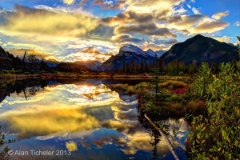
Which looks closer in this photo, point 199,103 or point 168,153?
point 168,153

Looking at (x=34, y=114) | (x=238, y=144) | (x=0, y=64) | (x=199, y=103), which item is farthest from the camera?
(x=0, y=64)

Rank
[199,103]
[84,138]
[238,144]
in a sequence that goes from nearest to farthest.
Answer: [238,144], [84,138], [199,103]

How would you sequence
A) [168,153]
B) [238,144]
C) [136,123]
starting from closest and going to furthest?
[238,144] < [168,153] < [136,123]

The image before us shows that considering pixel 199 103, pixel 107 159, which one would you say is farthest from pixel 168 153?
pixel 199 103

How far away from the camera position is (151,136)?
17.5 metres

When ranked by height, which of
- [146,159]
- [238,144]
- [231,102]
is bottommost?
[146,159]

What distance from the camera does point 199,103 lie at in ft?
88.3

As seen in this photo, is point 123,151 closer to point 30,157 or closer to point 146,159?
point 146,159

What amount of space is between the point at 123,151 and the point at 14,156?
635 centimetres

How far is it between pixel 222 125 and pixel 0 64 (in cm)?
11989

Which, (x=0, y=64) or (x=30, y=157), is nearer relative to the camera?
(x=30, y=157)

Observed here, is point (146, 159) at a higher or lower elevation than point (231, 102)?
lower

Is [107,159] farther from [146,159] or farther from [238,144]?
[238,144]

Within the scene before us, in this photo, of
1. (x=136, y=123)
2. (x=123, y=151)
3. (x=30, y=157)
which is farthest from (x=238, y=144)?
(x=136, y=123)
